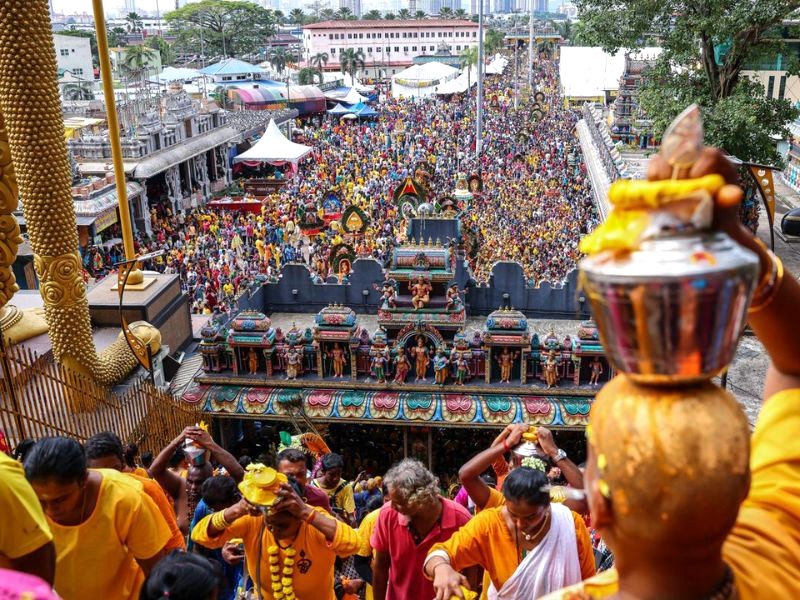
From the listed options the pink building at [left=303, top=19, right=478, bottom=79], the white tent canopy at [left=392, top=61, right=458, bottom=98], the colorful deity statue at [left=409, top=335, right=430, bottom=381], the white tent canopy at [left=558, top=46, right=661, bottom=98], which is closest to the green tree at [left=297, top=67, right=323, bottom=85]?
the white tent canopy at [left=392, top=61, right=458, bottom=98]

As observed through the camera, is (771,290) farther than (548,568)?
No

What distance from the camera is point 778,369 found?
6.55 feet

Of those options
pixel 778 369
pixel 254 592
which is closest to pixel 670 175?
pixel 778 369

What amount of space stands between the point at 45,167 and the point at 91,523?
7547 millimetres

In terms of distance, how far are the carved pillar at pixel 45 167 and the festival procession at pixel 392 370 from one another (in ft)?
0.11

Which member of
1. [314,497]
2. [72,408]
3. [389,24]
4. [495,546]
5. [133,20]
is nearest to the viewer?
[495,546]

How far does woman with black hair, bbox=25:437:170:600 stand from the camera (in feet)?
9.83

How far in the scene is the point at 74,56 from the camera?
2443 inches

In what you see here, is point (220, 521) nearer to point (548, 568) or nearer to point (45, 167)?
point (548, 568)

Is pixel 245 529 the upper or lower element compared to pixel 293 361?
upper

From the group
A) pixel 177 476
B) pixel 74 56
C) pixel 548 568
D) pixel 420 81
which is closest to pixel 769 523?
pixel 548 568

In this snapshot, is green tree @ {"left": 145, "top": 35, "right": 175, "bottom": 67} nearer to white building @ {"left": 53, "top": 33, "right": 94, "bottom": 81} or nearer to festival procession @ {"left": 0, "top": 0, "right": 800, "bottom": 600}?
white building @ {"left": 53, "top": 33, "right": 94, "bottom": 81}

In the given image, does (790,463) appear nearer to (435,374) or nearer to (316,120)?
(435,374)

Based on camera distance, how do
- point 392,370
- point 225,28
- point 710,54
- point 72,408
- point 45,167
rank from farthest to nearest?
1. point 225,28
2. point 710,54
3. point 392,370
4. point 45,167
5. point 72,408
